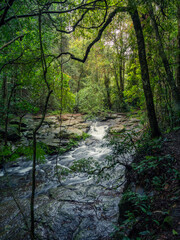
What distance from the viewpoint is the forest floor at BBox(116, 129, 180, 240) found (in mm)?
1566

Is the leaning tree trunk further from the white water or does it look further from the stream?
the white water

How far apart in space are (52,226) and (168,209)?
2.44 metres

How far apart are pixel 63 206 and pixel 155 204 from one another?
2.50 meters

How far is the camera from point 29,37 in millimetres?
4434

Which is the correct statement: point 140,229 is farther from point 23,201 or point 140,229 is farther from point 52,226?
point 23,201

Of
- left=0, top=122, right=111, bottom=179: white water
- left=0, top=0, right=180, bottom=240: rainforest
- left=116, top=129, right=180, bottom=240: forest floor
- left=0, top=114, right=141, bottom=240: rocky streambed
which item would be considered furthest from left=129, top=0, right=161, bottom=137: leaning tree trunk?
left=0, top=122, right=111, bottom=179: white water

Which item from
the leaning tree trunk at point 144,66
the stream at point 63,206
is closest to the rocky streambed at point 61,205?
the stream at point 63,206

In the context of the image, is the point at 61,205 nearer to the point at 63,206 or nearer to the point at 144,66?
the point at 63,206

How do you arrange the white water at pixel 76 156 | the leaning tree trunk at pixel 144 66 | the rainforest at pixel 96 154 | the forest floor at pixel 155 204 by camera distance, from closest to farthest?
the forest floor at pixel 155 204 → the rainforest at pixel 96 154 → the leaning tree trunk at pixel 144 66 → the white water at pixel 76 156

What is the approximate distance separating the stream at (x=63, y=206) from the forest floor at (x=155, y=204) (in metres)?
0.42

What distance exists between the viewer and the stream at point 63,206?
9.10 feet

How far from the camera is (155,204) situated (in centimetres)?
197

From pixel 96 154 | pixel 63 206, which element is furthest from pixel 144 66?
pixel 96 154

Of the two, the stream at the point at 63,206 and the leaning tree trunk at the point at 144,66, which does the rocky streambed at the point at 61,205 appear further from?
the leaning tree trunk at the point at 144,66
